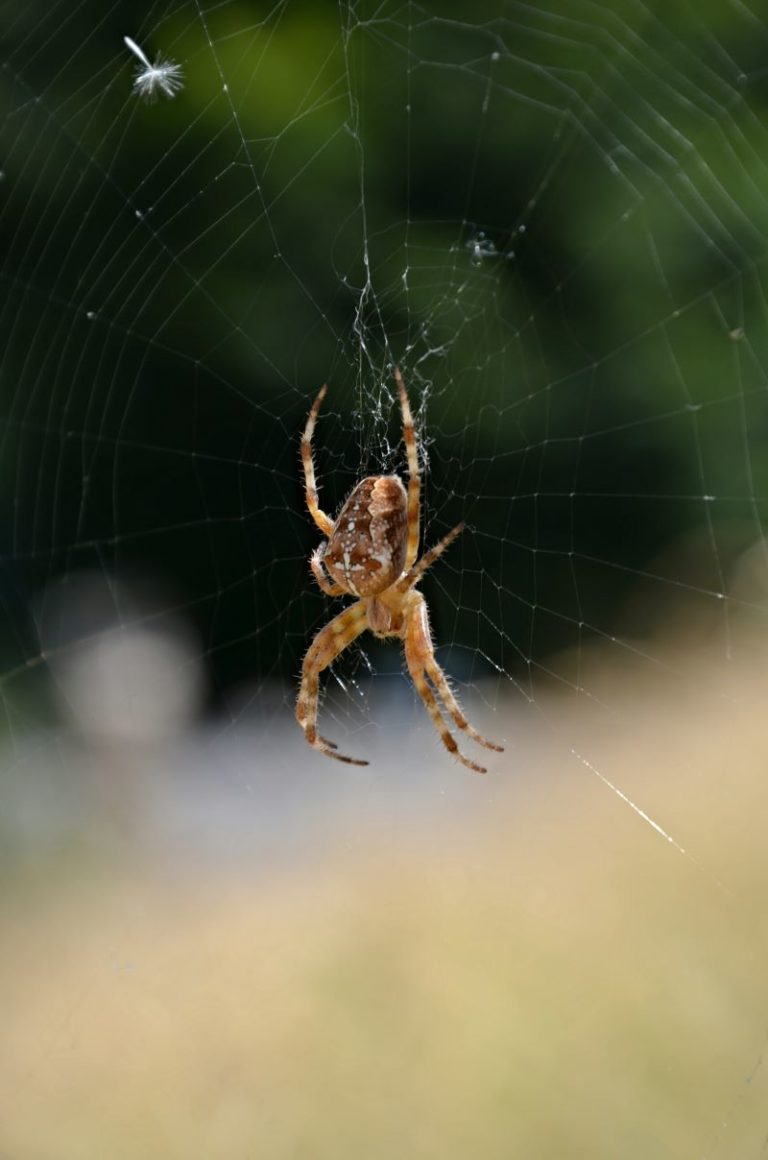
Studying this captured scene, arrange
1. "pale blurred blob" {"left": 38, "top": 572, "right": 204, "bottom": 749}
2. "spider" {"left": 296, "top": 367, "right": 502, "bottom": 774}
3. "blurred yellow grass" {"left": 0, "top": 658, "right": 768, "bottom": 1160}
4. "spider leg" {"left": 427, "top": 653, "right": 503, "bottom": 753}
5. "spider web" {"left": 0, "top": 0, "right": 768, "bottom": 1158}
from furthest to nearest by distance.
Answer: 1. "pale blurred blob" {"left": 38, "top": 572, "right": 204, "bottom": 749}
2. "spider web" {"left": 0, "top": 0, "right": 768, "bottom": 1158}
3. "blurred yellow grass" {"left": 0, "top": 658, "right": 768, "bottom": 1160}
4. "spider leg" {"left": 427, "top": 653, "right": 503, "bottom": 753}
5. "spider" {"left": 296, "top": 367, "right": 502, "bottom": 774}

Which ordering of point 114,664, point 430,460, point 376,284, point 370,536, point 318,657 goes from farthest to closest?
point 114,664 < point 430,460 < point 376,284 < point 318,657 < point 370,536

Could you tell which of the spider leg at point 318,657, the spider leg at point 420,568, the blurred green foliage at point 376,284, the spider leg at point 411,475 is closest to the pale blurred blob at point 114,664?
the blurred green foliage at point 376,284

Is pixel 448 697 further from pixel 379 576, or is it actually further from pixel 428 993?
pixel 428 993

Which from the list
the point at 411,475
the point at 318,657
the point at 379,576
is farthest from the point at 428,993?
the point at 411,475

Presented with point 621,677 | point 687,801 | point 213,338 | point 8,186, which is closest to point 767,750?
point 687,801

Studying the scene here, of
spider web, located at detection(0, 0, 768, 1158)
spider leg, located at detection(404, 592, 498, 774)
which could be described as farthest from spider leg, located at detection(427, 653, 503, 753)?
spider web, located at detection(0, 0, 768, 1158)

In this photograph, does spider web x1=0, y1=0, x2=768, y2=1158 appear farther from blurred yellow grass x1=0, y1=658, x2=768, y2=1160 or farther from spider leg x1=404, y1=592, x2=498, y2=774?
spider leg x1=404, y1=592, x2=498, y2=774

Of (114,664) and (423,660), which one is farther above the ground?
(423,660)

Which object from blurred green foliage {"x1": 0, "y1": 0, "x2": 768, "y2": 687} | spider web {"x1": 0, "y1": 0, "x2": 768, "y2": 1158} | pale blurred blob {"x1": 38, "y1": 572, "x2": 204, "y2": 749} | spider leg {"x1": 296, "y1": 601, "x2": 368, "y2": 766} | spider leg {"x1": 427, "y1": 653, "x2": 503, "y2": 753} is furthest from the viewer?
pale blurred blob {"x1": 38, "y1": 572, "x2": 204, "y2": 749}

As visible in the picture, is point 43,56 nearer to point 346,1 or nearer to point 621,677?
point 346,1
